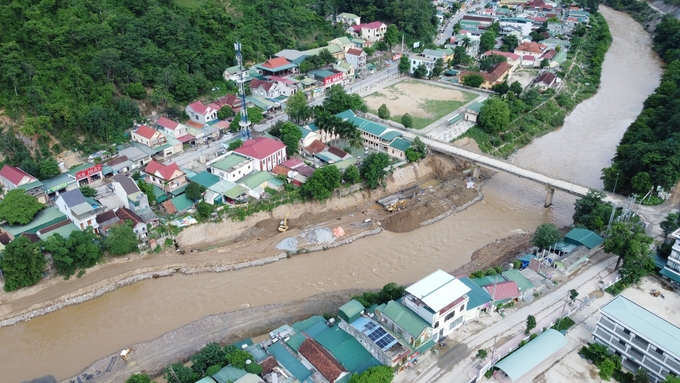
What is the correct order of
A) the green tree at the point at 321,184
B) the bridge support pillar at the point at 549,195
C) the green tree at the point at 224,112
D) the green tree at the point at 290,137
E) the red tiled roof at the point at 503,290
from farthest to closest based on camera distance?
1. the green tree at the point at 224,112
2. the green tree at the point at 290,137
3. the bridge support pillar at the point at 549,195
4. the green tree at the point at 321,184
5. the red tiled roof at the point at 503,290

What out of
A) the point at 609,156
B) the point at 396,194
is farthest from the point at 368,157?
the point at 609,156

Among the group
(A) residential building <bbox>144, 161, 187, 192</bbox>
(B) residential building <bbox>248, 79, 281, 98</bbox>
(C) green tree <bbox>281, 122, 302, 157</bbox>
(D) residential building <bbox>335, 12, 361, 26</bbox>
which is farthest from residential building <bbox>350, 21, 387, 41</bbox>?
(A) residential building <bbox>144, 161, 187, 192</bbox>

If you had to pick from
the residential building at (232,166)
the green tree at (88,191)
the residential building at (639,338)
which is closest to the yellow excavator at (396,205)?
the residential building at (232,166)

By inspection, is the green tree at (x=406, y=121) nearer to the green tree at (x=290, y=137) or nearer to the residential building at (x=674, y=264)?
the green tree at (x=290, y=137)

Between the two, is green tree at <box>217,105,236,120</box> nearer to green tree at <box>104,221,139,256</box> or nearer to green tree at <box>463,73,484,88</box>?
green tree at <box>104,221,139,256</box>

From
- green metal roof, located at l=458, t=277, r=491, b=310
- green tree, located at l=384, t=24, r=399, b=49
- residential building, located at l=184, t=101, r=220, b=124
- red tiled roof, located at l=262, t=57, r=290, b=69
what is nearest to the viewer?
green metal roof, located at l=458, t=277, r=491, b=310

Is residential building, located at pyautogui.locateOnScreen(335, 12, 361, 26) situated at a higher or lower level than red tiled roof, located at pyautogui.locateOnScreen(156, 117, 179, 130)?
higher

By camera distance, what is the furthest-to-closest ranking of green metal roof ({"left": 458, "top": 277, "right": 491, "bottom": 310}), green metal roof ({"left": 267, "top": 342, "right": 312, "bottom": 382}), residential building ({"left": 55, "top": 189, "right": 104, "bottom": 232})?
residential building ({"left": 55, "top": 189, "right": 104, "bottom": 232}) → green metal roof ({"left": 458, "top": 277, "right": 491, "bottom": 310}) → green metal roof ({"left": 267, "top": 342, "right": 312, "bottom": 382})
